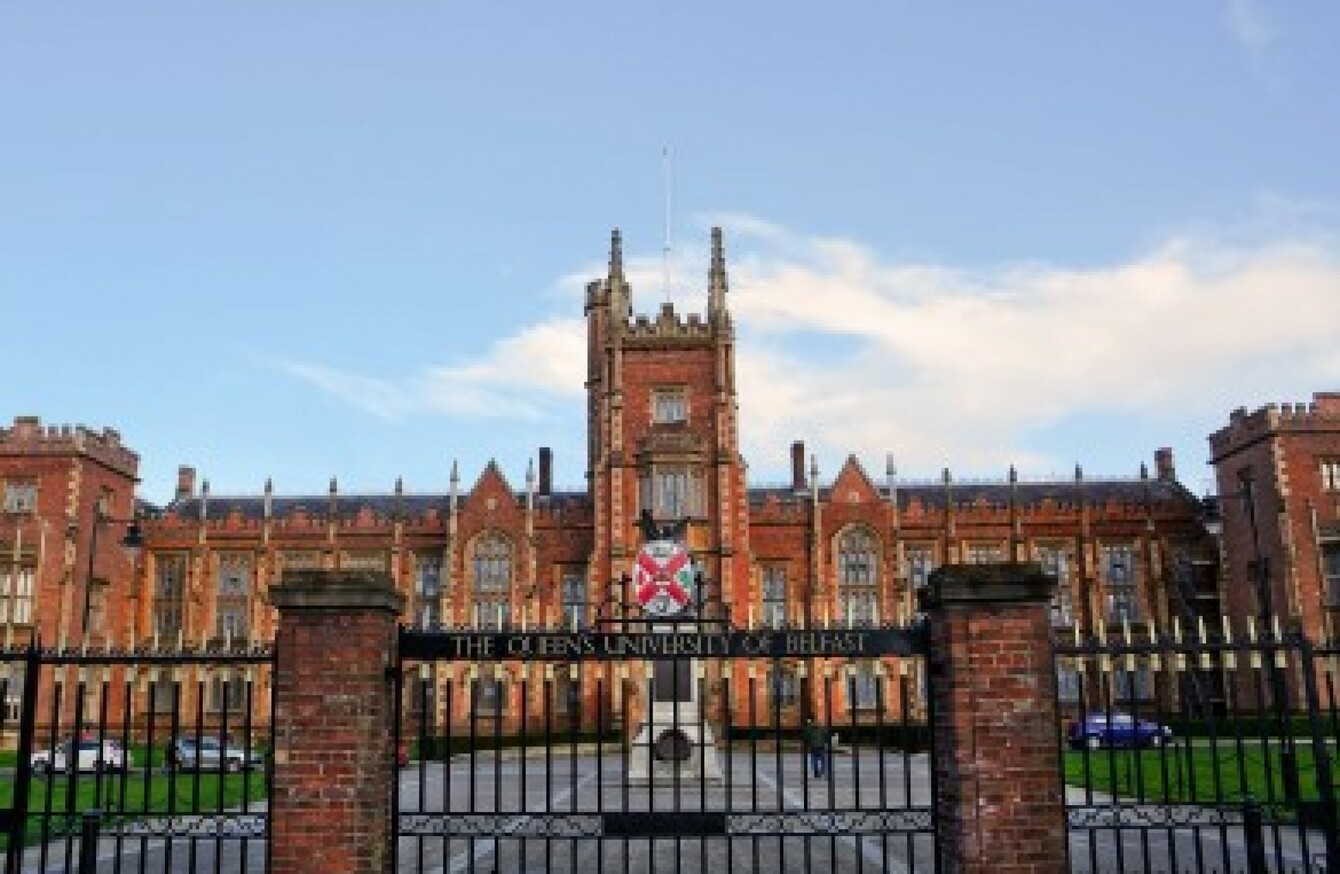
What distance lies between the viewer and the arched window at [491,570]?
5206 centimetres

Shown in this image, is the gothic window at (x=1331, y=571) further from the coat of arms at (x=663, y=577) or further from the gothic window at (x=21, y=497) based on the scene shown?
the gothic window at (x=21, y=497)

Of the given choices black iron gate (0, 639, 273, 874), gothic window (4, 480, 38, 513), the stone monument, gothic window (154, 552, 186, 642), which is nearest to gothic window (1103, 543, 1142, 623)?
the stone monument

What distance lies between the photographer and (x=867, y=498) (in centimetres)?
5347

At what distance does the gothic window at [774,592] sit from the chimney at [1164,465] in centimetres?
2211

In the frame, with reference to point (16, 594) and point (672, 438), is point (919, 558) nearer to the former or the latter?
point (672, 438)

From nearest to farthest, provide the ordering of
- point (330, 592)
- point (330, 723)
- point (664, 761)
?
point (330, 723), point (330, 592), point (664, 761)

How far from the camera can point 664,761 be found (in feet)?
92.0

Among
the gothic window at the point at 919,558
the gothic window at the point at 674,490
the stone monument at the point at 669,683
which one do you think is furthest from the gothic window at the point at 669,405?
the gothic window at the point at 919,558

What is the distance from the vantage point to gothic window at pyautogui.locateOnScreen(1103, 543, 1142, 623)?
54.0 metres

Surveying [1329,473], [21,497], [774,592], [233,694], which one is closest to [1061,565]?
[1329,473]

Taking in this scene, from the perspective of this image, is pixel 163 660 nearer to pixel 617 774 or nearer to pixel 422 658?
pixel 422 658

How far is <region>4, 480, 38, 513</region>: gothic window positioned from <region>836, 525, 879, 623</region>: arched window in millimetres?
35023

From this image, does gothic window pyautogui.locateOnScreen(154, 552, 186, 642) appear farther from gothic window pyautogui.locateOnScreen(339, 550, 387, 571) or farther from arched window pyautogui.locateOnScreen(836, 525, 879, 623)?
arched window pyautogui.locateOnScreen(836, 525, 879, 623)

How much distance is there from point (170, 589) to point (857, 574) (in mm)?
32654
